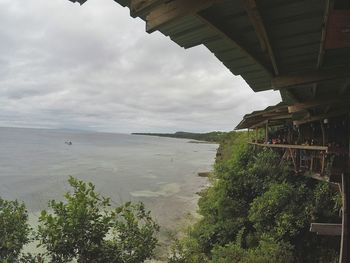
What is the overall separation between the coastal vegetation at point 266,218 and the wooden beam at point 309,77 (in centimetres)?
770

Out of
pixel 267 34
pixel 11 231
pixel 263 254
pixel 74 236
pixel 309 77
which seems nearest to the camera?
pixel 267 34

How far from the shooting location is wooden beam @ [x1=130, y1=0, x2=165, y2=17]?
1993 mm

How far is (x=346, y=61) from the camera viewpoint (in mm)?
3893

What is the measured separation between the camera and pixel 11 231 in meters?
10.3

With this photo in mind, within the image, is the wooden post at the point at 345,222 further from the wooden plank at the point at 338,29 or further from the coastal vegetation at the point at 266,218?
the coastal vegetation at the point at 266,218

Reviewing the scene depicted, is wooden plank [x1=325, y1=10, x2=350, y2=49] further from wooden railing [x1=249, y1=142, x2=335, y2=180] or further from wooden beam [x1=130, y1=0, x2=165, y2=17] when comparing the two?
wooden railing [x1=249, y1=142, x2=335, y2=180]

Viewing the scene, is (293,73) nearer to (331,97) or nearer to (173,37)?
(173,37)

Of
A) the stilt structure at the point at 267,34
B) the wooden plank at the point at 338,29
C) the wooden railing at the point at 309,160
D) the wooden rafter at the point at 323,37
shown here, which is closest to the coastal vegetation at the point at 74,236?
the wooden railing at the point at 309,160

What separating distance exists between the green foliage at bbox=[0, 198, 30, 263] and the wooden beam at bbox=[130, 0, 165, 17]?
9470 mm

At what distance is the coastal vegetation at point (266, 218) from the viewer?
1154 cm

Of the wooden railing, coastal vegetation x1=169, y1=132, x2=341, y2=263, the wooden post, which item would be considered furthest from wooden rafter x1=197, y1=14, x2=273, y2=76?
coastal vegetation x1=169, y1=132, x2=341, y2=263

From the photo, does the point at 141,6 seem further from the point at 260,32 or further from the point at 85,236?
the point at 85,236

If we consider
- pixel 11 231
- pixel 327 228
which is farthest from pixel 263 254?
pixel 11 231

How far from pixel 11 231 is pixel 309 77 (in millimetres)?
9508
